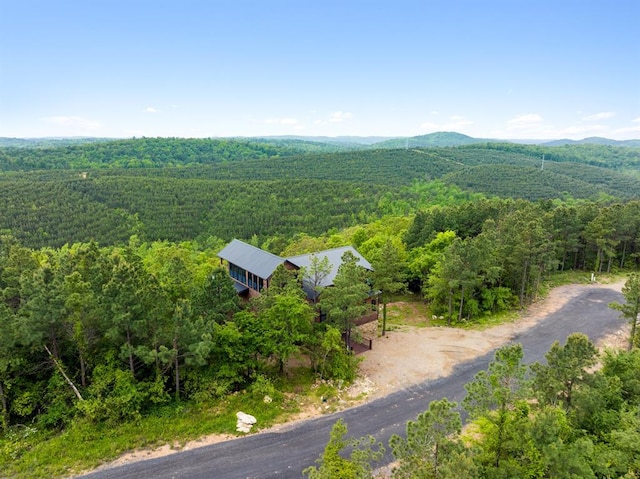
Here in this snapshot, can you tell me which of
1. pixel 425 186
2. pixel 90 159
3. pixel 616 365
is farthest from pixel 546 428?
pixel 90 159

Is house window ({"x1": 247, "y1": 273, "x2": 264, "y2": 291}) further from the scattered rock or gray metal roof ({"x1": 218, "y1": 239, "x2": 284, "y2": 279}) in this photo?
the scattered rock

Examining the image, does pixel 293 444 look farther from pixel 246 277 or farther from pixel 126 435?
pixel 246 277

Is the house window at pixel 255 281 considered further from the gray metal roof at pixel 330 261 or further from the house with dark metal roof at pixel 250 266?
the gray metal roof at pixel 330 261

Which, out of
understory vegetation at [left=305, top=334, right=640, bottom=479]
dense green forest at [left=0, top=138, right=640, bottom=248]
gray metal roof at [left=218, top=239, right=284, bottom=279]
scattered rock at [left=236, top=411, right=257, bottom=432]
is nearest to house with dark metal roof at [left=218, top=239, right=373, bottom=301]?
gray metal roof at [left=218, top=239, right=284, bottom=279]

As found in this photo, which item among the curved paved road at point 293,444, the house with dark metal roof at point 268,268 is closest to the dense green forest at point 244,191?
the house with dark metal roof at point 268,268

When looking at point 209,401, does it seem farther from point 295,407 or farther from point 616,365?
point 616,365

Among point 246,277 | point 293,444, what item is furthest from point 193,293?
point 293,444
